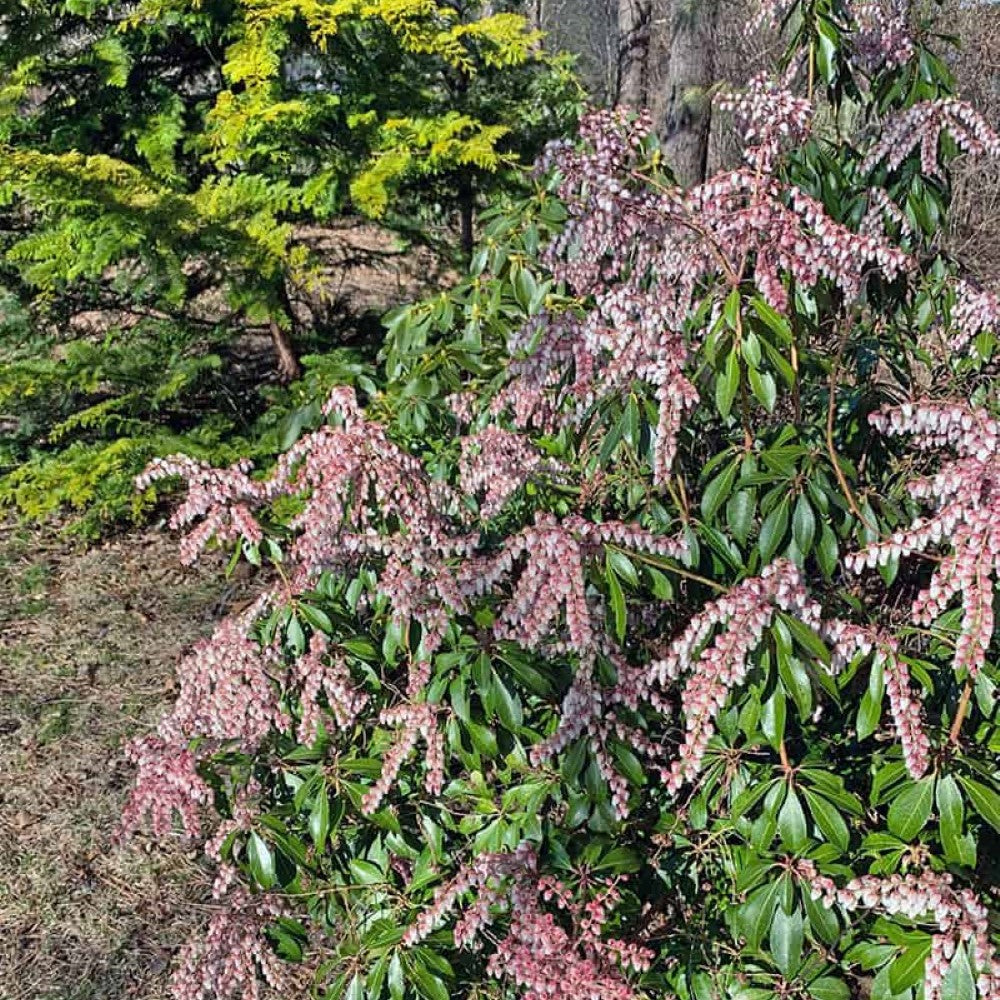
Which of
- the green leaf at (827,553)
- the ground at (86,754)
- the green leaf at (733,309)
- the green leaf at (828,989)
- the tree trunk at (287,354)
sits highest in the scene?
the green leaf at (733,309)

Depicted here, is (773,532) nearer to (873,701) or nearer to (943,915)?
(873,701)

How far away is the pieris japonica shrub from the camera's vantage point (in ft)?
5.42

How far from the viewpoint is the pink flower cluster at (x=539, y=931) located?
5.58 feet

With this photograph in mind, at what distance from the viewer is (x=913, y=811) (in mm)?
1617

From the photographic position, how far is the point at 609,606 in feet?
6.29

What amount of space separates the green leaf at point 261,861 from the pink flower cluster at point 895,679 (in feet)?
3.85

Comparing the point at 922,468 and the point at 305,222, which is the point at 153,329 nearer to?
the point at 305,222

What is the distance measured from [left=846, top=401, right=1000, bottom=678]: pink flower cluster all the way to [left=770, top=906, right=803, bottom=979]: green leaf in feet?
1.74

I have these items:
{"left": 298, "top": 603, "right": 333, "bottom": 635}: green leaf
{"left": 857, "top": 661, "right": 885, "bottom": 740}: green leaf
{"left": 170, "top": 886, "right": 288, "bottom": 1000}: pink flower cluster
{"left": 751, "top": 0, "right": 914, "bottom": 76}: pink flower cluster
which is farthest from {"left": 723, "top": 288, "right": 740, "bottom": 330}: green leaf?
{"left": 170, "top": 886, "right": 288, "bottom": 1000}: pink flower cluster

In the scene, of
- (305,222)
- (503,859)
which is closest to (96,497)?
(305,222)

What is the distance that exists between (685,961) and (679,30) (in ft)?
24.7

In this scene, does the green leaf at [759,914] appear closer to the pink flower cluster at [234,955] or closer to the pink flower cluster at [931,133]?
the pink flower cluster at [234,955]

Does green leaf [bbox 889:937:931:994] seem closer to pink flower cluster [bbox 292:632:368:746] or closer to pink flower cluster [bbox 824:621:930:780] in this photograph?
pink flower cluster [bbox 824:621:930:780]

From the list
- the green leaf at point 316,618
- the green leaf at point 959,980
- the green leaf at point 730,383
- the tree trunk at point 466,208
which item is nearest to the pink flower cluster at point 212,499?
the green leaf at point 316,618
